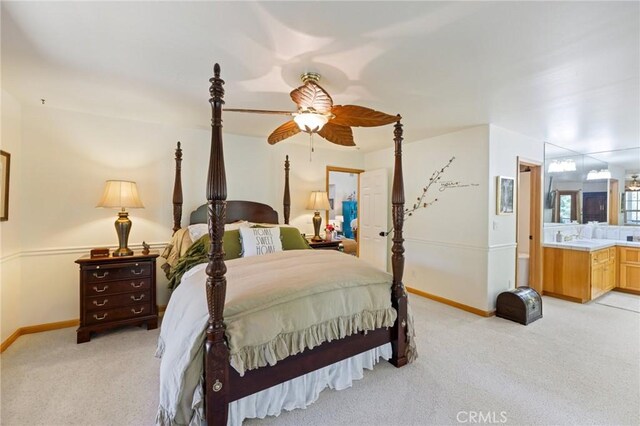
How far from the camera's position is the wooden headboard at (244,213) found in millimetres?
3629

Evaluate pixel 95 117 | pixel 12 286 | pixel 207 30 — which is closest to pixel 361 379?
pixel 207 30

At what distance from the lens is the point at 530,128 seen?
3605mm

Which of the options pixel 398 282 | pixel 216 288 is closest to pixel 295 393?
pixel 216 288

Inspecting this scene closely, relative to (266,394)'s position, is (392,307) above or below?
above

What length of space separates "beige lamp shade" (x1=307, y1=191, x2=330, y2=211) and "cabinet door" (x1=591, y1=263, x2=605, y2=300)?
13.0 ft

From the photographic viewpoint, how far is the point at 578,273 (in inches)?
157

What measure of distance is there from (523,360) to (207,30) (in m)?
3.60

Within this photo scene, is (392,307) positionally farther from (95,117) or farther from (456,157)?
(95,117)

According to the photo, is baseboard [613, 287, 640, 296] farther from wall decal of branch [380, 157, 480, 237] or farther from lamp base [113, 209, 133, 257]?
lamp base [113, 209, 133, 257]

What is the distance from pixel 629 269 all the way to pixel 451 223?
3229mm

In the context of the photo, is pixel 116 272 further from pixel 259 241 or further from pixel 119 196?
pixel 259 241

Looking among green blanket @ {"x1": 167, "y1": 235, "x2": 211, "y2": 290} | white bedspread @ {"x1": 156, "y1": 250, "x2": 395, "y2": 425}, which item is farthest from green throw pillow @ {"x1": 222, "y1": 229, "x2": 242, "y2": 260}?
white bedspread @ {"x1": 156, "y1": 250, "x2": 395, "y2": 425}

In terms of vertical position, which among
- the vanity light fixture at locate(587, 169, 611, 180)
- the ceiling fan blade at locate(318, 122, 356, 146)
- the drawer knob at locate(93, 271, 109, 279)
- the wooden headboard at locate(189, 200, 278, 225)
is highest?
the ceiling fan blade at locate(318, 122, 356, 146)

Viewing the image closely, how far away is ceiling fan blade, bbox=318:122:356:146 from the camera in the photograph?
2547 millimetres
